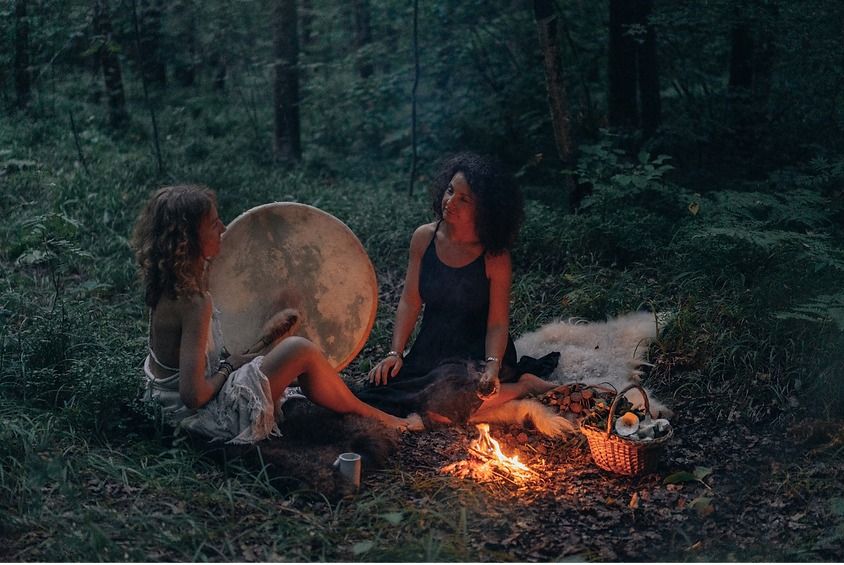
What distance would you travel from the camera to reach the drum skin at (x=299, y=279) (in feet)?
14.1

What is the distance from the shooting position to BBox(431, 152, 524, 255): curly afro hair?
4320 millimetres

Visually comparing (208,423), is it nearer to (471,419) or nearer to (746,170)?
(471,419)

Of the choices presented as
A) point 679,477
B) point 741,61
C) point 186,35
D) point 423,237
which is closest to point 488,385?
point 423,237

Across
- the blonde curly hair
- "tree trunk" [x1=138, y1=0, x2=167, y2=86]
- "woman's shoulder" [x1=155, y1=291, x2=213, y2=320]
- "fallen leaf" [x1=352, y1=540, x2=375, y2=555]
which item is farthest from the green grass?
"tree trunk" [x1=138, y1=0, x2=167, y2=86]

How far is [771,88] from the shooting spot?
8.13 metres

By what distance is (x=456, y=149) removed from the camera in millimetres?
9383

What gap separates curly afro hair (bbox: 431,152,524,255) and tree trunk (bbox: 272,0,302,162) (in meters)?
5.63

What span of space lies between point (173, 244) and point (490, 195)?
167cm

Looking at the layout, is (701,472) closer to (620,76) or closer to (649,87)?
(620,76)

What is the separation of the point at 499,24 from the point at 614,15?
6.21 ft

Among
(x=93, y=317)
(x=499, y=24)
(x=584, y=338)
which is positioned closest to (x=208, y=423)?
(x=93, y=317)

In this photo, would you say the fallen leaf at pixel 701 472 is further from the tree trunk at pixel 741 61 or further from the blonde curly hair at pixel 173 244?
the tree trunk at pixel 741 61

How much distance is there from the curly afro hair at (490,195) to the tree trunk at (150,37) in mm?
5536

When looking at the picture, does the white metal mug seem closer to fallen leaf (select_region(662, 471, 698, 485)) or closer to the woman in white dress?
the woman in white dress
